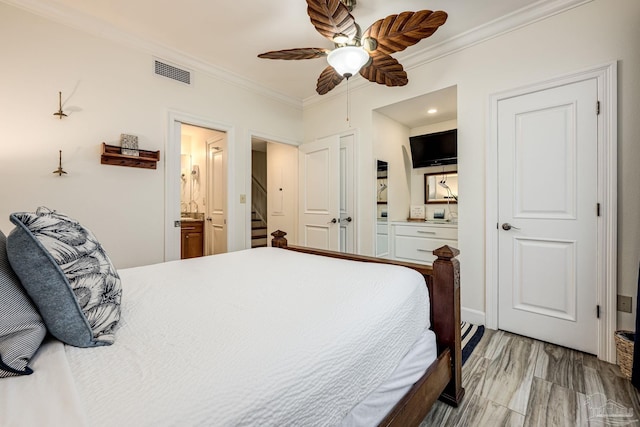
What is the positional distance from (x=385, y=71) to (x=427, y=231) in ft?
6.81

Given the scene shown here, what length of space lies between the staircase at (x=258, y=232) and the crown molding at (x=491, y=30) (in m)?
3.83

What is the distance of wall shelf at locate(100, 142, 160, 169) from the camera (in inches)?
93.4

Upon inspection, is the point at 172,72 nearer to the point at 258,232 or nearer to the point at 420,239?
the point at 258,232

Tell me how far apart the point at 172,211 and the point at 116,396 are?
252 centimetres

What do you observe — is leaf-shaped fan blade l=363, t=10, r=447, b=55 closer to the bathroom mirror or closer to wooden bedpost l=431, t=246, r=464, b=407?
wooden bedpost l=431, t=246, r=464, b=407

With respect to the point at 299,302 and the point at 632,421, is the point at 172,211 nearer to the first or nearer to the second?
the point at 299,302

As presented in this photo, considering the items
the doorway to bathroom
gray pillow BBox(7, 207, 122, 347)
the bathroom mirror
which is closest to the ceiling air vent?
the doorway to bathroom

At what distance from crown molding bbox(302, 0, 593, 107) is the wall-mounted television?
1.00 metres

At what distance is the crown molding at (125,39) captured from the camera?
2100mm

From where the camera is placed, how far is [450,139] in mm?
3480

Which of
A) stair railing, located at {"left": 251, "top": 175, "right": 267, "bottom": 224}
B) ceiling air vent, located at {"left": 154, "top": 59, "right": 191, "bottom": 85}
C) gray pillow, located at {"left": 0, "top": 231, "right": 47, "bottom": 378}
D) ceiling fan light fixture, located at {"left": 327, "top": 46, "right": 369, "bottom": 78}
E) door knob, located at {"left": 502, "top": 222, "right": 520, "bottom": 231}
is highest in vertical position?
ceiling air vent, located at {"left": 154, "top": 59, "right": 191, "bottom": 85}

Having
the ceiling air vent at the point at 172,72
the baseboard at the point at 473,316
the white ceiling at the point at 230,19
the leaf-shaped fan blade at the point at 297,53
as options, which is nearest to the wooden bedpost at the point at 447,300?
the baseboard at the point at 473,316

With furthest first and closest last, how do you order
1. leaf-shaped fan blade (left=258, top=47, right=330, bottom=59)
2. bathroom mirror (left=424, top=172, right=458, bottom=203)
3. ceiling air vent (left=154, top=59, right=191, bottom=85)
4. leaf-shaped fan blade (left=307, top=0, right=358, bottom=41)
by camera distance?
bathroom mirror (left=424, top=172, right=458, bottom=203)
ceiling air vent (left=154, top=59, right=191, bottom=85)
leaf-shaped fan blade (left=258, top=47, right=330, bottom=59)
leaf-shaped fan blade (left=307, top=0, right=358, bottom=41)

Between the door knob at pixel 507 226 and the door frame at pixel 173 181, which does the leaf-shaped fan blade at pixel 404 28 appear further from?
the door frame at pixel 173 181
